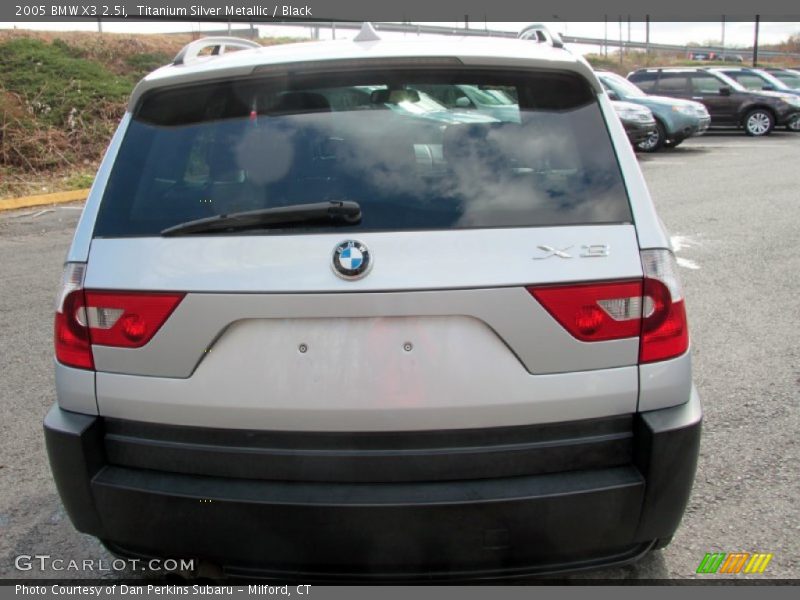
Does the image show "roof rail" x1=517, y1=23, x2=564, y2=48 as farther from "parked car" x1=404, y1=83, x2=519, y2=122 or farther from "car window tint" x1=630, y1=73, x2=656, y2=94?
"car window tint" x1=630, y1=73, x2=656, y2=94

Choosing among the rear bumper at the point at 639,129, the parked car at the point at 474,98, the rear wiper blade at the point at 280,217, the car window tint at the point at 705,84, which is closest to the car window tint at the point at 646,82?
the car window tint at the point at 705,84

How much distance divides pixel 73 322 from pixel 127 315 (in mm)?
214

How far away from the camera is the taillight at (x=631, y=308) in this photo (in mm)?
2365

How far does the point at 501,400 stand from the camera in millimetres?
2357

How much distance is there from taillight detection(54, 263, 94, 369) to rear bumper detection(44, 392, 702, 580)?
22 cm

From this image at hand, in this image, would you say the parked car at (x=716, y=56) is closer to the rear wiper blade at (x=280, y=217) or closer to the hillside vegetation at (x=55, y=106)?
the hillside vegetation at (x=55, y=106)

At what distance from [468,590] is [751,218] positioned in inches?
335

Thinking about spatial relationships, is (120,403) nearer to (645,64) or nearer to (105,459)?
(105,459)

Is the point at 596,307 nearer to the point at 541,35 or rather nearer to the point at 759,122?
the point at 541,35

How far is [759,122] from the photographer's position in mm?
22750

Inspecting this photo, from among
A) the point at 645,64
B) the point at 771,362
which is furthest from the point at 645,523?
the point at 645,64

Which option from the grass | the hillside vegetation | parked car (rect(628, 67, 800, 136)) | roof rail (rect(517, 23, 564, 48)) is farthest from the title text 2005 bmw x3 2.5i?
parked car (rect(628, 67, 800, 136))

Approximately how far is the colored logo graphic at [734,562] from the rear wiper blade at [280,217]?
76.1 inches

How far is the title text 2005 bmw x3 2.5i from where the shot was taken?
235 cm
